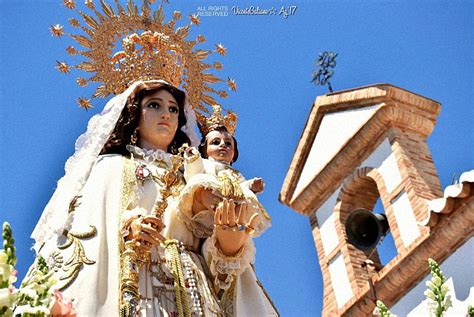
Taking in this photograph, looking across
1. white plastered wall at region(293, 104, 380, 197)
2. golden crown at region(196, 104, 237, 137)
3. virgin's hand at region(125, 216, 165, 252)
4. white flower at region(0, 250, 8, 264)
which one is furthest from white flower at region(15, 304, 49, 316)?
white plastered wall at region(293, 104, 380, 197)

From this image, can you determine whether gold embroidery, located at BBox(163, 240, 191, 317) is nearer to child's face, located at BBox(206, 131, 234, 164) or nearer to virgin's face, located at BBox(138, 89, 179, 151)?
virgin's face, located at BBox(138, 89, 179, 151)

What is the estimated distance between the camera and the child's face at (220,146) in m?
6.04

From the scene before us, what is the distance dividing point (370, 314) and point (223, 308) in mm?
10151

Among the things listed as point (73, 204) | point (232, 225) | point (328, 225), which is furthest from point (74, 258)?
point (328, 225)

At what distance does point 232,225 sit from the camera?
467cm

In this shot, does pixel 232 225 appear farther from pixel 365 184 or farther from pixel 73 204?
pixel 365 184

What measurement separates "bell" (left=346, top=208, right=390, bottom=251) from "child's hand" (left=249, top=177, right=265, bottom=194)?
36.6ft

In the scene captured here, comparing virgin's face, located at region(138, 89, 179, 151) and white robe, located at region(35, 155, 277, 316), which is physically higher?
virgin's face, located at region(138, 89, 179, 151)

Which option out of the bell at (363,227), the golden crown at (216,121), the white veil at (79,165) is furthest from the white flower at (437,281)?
the bell at (363,227)

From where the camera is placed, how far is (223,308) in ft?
15.8

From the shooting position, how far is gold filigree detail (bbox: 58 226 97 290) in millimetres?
4453

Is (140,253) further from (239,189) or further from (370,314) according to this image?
(370,314)

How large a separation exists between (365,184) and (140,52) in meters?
11.4

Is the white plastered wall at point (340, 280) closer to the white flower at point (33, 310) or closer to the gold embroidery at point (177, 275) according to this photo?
the gold embroidery at point (177, 275)
